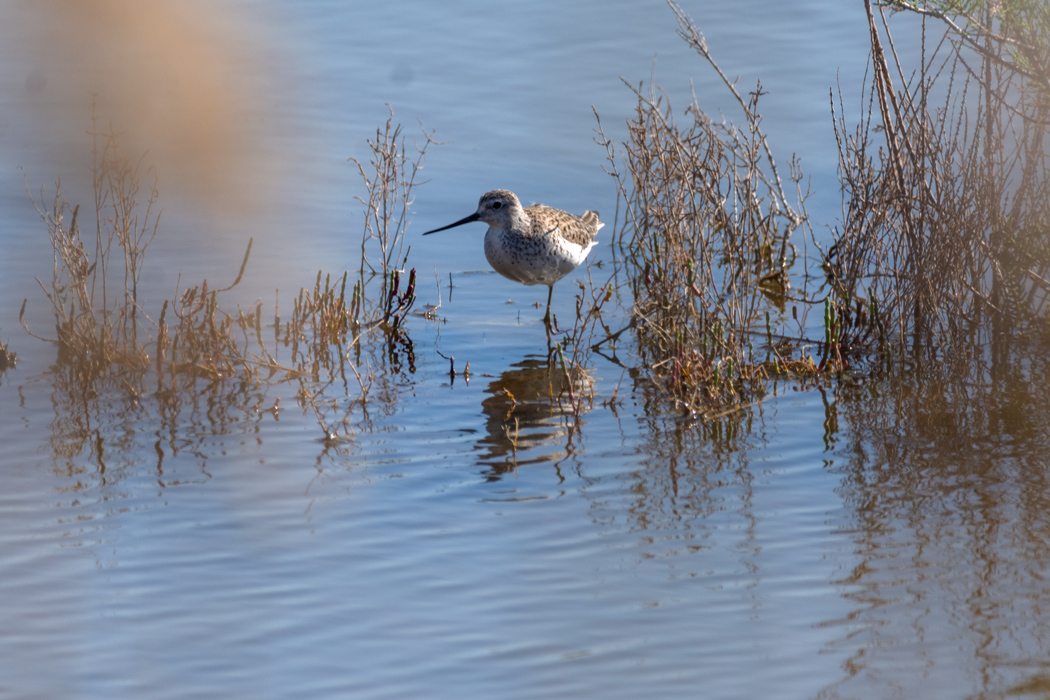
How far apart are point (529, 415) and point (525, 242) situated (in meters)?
2.34

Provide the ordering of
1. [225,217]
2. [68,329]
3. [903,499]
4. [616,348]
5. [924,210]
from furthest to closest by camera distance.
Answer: [616,348] < [924,210] < [68,329] < [903,499] < [225,217]

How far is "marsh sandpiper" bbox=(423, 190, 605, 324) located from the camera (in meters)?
9.43

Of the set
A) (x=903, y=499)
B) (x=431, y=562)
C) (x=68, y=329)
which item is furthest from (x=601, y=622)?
(x=68, y=329)

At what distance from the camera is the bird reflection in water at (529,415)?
674cm

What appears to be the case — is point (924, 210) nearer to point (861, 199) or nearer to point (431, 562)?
point (861, 199)

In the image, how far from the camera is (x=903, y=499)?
19.7 ft

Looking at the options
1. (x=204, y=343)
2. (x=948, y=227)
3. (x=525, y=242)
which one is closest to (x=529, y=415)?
(x=204, y=343)

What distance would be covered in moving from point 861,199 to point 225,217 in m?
7.16

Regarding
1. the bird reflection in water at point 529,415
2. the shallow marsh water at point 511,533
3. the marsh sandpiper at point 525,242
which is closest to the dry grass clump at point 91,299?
the shallow marsh water at point 511,533

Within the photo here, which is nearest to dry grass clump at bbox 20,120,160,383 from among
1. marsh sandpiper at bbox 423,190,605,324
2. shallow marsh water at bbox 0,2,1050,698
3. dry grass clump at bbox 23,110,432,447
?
dry grass clump at bbox 23,110,432,447

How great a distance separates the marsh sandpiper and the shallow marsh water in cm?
57

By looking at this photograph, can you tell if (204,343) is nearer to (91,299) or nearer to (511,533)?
(91,299)

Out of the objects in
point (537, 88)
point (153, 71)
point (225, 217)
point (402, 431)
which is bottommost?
point (402, 431)

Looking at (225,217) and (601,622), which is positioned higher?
(225,217)
